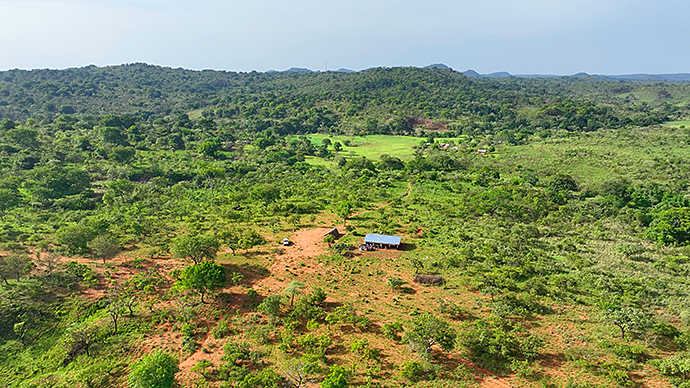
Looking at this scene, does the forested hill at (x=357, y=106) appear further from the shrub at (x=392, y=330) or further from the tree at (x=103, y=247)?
the shrub at (x=392, y=330)

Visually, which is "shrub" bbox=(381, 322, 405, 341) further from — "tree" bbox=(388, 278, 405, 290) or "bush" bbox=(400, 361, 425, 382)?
"tree" bbox=(388, 278, 405, 290)

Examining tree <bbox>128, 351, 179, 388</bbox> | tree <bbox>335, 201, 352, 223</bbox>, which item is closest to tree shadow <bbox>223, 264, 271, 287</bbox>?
tree <bbox>128, 351, 179, 388</bbox>

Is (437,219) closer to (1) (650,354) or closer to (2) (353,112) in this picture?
(1) (650,354)

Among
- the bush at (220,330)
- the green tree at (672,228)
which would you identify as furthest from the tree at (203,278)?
the green tree at (672,228)

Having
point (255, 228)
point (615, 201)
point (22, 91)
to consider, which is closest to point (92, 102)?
point (22, 91)

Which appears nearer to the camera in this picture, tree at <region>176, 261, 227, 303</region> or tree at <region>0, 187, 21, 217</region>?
tree at <region>176, 261, 227, 303</region>

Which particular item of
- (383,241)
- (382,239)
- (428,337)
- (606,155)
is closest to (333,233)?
(382,239)
